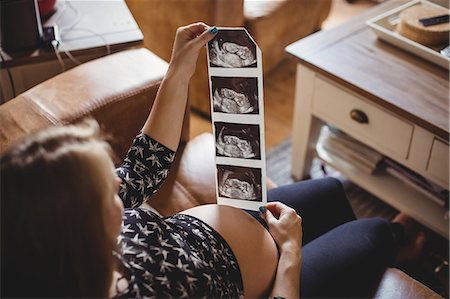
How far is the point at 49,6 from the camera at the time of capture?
166 cm

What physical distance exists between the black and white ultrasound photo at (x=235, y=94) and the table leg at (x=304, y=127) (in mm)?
641

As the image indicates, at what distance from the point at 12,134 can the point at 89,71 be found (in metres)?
0.27

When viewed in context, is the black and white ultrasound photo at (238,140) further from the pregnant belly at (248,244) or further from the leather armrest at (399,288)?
the leather armrest at (399,288)

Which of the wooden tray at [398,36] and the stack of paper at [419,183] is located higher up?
the wooden tray at [398,36]

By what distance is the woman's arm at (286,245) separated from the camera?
1051 millimetres

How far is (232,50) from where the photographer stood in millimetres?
1049

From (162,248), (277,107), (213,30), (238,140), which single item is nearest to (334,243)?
(238,140)

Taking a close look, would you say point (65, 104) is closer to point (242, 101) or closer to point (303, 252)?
point (242, 101)

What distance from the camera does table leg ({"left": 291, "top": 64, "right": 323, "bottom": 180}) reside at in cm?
172

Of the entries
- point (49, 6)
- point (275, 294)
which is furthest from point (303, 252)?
point (49, 6)

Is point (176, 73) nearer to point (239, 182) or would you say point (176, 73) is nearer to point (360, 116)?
point (239, 182)

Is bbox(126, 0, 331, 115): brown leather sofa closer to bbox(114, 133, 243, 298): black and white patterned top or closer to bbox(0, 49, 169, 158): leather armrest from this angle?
bbox(0, 49, 169, 158): leather armrest

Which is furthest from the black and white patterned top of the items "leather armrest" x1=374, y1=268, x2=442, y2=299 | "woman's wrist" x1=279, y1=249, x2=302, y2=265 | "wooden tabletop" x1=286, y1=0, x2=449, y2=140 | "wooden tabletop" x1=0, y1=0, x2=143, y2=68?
"wooden tabletop" x1=286, y1=0, x2=449, y2=140

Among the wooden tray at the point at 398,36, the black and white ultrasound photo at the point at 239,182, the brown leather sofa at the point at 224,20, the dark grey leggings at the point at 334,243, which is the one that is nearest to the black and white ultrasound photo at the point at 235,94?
the black and white ultrasound photo at the point at 239,182
